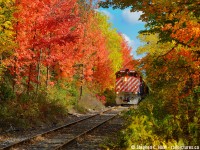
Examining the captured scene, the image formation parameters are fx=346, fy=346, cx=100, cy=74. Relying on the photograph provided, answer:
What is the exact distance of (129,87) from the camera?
3966cm

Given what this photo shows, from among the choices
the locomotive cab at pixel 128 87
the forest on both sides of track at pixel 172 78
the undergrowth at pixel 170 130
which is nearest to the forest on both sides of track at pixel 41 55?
the forest on both sides of track at pixel 172 78

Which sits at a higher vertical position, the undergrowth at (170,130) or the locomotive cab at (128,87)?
the locomotive cab at (128,87)

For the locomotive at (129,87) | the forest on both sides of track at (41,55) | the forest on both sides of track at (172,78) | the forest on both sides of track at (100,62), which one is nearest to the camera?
the forest on both sides of track at (172,78)

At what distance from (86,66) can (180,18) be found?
24511 mm

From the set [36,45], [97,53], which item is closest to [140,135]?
[36,45]

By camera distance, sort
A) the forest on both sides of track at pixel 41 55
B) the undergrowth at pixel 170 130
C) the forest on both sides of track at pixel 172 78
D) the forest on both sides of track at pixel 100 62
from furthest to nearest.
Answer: the forest on both sides of track at pixel 41 55
the forest on both sides of track at pixel 100 62
the forest on both sides of track at pixel 172 78
the undergrowth at pixel 170 130

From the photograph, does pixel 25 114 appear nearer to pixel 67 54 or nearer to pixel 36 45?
pixel 36 45

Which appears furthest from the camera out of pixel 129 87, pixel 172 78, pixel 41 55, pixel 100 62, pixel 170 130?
pixel 129 87

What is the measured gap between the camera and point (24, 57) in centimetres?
2016

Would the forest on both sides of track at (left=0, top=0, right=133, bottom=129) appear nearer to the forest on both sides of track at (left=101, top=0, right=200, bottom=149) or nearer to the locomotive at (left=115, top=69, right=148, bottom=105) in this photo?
the forest on both sides of track at (left=101, top=0, right=200, bottom=149)

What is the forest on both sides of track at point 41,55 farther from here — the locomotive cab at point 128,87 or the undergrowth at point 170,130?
the undergrowth at point 170,130

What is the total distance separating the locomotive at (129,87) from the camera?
39750mm

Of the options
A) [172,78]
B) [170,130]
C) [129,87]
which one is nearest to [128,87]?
[129,87]

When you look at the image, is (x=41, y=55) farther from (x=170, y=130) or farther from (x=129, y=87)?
(x=129, y=87)
